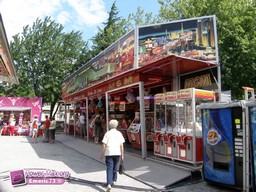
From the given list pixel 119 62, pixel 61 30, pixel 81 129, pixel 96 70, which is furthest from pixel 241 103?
pixel 61 30

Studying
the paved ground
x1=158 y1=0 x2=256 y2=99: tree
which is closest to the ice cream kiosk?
the paved ground

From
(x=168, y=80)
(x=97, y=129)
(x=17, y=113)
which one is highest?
(x=168, y=80)

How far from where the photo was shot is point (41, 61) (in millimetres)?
32312

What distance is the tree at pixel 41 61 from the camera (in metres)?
31.8

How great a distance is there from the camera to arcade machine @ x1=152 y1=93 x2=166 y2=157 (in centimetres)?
941

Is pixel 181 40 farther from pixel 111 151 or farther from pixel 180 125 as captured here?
pixel 111 151

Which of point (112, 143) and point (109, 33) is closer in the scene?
point (112, 143)

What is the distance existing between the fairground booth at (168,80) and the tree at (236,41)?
865 cm

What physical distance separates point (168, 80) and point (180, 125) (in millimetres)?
3168

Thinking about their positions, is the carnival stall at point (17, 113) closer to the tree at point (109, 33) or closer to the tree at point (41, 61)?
the tree at point (41, 61)

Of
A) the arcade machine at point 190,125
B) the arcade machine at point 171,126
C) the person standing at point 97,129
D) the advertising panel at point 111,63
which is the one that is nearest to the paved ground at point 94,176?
the arcade machine at point 171,126

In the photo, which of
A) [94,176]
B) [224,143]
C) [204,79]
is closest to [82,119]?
[204,79]

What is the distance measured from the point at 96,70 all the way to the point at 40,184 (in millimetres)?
10786

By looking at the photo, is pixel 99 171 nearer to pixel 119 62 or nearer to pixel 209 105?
pixel 209 105
